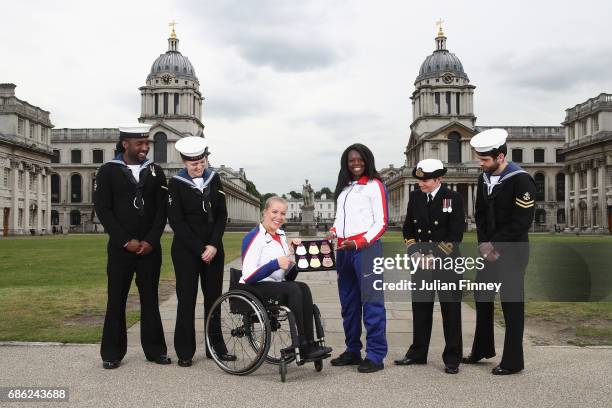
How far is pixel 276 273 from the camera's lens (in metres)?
5.73

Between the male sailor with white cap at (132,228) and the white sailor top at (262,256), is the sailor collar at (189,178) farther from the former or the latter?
the white sailor top at (262,256)

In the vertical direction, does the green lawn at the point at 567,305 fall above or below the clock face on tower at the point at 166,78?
below

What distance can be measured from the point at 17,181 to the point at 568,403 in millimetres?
64547

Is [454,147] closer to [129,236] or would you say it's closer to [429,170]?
[429,170]

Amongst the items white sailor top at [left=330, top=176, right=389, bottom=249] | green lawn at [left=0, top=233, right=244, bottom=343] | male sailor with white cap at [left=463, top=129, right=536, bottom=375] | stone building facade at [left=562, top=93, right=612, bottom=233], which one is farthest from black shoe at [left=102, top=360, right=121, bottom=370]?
stone building facade at [left=562, top=93, right=612, bottom=233]

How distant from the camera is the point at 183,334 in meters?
5.92

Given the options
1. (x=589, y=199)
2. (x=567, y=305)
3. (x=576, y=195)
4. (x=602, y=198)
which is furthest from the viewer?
(x=576, y=195)

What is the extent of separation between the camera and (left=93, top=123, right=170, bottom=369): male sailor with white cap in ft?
19.6

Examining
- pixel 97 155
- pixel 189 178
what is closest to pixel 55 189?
pixel 97 155

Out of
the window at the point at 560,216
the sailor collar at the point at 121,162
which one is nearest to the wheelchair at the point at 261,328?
the sailor collar at the point at 121,162

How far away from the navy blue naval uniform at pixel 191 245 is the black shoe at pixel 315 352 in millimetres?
1052

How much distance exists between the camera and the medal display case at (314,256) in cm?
582

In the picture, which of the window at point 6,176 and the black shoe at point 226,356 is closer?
the black shoe at point 226,356

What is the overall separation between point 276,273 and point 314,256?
43 cm
